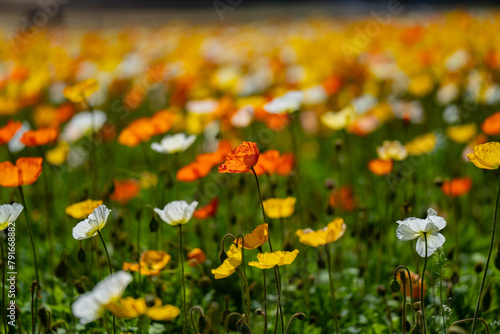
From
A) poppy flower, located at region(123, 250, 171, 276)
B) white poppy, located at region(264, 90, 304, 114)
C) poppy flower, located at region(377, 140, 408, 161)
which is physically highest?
white poppy, located at region(264, 90, 304, 114)

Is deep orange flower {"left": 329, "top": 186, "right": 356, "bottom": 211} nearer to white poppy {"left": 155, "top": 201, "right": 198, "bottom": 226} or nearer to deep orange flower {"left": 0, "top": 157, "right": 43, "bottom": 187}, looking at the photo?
white poppy {"left": 155, "top": 201, "right": 198, "bottom": 226}

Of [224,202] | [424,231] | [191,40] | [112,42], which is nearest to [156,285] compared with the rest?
[424,231]

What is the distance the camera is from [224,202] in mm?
2664

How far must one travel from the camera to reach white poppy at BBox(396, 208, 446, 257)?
122 centimetres

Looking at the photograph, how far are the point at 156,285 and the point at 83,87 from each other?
0.73m

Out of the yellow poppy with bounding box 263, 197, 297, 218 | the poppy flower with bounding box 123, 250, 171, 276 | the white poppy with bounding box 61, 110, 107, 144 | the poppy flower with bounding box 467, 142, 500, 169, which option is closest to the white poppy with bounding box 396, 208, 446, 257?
the poppy flower with bounding box 467, 142, 500, 169

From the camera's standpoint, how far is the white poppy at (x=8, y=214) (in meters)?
1.29

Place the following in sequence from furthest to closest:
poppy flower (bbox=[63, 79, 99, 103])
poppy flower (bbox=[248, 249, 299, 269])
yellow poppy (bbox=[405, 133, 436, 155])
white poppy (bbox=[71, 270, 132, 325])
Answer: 1. yellow poppy (bbox=[405, 133, 436, 155])
2. poppy flower (bbox=[63, 79, 99, 103])
3. poppy flower (bbox=[248, 249, 299, 269])
4. white poppy (bbox=[71, 270, 132, 325])

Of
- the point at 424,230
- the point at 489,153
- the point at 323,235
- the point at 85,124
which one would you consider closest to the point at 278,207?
the point at 323,235

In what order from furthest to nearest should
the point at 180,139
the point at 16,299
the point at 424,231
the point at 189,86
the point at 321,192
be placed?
the point at 189,86 → the point at 321,192 → the point at 180,139 → the point at 16,299 → the point at 424,231

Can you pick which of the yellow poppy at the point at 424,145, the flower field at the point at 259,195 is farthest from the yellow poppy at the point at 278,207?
the yellow poppy at the point at 424,145

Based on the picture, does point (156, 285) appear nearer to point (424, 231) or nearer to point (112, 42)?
point (424, 231)

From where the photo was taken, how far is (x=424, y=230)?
48.2 inches

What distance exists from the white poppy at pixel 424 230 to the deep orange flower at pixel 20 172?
863 millimetres
